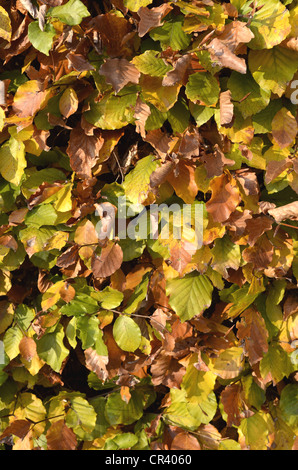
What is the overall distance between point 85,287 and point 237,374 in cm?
56

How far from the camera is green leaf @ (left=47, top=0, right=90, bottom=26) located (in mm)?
1157

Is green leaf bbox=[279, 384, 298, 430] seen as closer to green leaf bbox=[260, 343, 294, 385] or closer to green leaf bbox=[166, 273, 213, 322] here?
green leaf bbox=[260, 343, 294, 385]

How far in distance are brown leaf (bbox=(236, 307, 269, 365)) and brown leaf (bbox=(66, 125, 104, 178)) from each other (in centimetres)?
67

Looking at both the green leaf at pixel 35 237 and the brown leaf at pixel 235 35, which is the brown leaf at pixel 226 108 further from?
the green leaf at pixel 35 237

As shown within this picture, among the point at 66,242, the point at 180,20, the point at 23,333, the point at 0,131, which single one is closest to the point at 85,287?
the point at 66,242

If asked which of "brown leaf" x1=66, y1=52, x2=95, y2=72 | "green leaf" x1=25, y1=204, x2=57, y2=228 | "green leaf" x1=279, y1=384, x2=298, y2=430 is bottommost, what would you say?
"green leaf" x1=279, y1=384, x2=298, y2=430

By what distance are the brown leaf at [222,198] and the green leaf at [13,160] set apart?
1.88 ft

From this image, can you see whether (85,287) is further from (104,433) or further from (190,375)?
(104,433)

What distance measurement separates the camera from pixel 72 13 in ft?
3.84

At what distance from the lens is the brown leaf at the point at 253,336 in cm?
143

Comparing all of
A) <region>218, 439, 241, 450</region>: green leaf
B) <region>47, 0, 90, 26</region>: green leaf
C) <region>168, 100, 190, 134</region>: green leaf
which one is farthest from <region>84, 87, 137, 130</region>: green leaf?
<region>218, 439, 241, 450</region>: green leaf

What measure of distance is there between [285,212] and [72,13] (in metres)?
0.78

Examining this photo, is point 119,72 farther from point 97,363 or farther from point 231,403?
point 231,403
